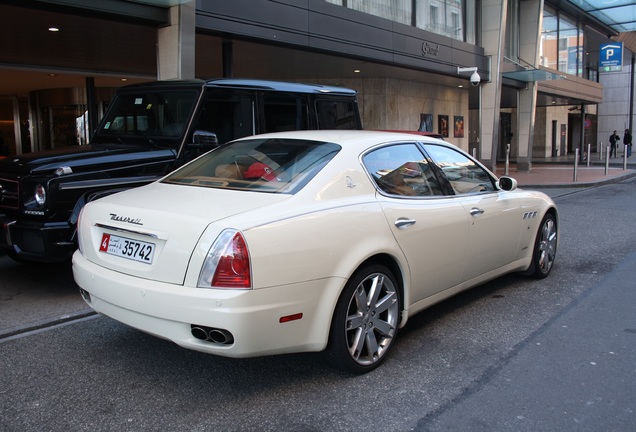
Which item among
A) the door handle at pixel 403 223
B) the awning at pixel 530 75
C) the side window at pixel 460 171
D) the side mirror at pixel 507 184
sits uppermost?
the awning at pixel 530 75

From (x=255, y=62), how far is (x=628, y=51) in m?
35.5

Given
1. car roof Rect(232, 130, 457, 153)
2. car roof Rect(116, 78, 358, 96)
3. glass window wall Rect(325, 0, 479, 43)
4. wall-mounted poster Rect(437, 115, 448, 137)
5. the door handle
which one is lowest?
the door handle

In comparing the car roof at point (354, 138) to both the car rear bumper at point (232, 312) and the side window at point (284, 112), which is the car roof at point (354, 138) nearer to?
the car rear bumper at point (232, 312)

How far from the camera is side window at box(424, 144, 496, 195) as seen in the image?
15.9 feet

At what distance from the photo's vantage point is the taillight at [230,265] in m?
3.11

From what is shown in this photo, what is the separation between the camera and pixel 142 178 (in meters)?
5.65

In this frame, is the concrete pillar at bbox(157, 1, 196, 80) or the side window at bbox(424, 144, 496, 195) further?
the concrete pillar at bbox(157, 1, 196, 80)

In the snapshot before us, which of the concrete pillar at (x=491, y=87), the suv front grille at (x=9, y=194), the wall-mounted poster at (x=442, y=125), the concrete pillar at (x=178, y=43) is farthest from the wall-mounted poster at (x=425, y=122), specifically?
the suv front grille at (x=9, y=194)

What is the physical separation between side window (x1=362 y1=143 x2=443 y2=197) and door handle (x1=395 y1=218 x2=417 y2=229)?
0.24m

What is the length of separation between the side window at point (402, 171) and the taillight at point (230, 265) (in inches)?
54.0

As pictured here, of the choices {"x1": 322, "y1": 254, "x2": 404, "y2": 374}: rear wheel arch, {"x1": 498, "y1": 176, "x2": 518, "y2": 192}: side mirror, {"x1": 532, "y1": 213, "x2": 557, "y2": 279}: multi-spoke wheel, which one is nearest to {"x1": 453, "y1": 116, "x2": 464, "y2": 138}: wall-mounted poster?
{"x1": 532, "y1": 213, "x2": 557, "y2": 279}: multi-spoke wheel

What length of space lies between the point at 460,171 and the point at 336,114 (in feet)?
9.38

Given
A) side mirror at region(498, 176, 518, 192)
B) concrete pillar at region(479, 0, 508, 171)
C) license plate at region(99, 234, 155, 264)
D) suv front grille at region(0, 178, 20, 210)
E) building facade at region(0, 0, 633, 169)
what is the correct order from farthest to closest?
concrete pillar at region(479, 0, 508, 171) → building facade at region(0, 0, 633, 169) → side mirror at region(498, 176, 518, 192) → suv front grille at region(0, 178, 20, 210) → license plate at region(99, 234, 155, 264)

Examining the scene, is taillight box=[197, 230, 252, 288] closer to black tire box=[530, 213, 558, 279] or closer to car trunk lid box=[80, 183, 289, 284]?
car trunk lid box=[80, 183, 289, 284]
